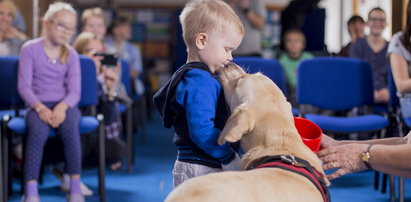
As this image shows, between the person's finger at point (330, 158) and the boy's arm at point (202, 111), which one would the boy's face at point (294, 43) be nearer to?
the person's finger at point (330, 158)

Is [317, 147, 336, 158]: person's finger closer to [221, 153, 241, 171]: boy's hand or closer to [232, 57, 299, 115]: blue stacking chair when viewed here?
[221, 153, 241, 171]: boy's hand

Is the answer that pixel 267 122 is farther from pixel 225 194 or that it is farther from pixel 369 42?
pixel 369 42

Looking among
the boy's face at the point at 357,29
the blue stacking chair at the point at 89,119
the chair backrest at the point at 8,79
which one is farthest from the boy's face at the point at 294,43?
the chair backrest at the point at 8,79

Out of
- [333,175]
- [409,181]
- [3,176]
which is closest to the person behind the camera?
[333,175]

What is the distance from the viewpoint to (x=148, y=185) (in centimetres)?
489

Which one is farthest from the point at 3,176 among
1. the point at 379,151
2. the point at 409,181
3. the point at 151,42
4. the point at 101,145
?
the point at 151,42

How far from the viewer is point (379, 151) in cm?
212

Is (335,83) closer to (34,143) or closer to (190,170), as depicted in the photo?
(34,143)

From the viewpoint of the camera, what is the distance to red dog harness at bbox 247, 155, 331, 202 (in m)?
1.77

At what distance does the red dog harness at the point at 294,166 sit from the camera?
177 centimetres

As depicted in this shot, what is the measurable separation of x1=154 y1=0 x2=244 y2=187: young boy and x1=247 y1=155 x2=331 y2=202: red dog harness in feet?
0.77

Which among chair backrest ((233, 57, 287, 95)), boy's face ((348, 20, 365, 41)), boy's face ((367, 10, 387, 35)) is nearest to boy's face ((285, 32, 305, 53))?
boy's face ((367, 10, 387, 35))

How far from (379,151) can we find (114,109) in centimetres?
362

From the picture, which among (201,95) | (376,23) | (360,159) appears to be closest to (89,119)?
(201,95)
